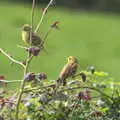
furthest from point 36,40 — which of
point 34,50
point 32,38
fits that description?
point 34,50

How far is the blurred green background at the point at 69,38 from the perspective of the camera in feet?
34.6

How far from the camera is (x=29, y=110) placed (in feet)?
8.79

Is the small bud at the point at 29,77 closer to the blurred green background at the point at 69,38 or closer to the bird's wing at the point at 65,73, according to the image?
the bird's wing at the point at 65,73

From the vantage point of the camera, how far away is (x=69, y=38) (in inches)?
531

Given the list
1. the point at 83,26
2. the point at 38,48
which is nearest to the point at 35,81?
the point at 38,48

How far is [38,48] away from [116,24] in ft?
40.9

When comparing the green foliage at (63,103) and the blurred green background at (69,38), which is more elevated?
the blurred green background at (69,38)

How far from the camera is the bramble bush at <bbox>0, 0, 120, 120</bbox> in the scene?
8.41ft

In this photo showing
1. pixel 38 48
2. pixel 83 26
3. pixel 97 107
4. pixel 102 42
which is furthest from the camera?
pixel 83 26

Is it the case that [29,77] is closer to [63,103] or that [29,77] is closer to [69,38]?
[63,103]

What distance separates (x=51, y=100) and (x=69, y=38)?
10932mm

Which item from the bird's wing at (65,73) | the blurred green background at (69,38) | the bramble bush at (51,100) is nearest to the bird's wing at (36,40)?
the bramble bush at (51,100)

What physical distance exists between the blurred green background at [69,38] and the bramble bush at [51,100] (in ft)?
21.0

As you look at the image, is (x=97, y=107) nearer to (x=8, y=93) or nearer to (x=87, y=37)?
(x=8, y=93)
